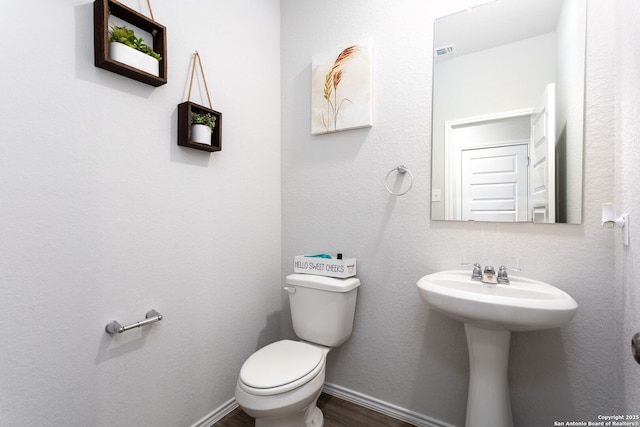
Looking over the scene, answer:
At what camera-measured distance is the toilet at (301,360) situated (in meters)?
1.20

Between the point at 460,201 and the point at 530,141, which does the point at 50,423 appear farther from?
the point at 530,141

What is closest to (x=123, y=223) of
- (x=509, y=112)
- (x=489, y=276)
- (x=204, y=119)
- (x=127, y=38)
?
(x=204, y=119)

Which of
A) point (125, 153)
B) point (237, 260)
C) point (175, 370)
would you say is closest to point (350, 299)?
point (237, 260)

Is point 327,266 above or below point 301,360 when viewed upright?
above

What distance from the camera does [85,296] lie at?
112cm

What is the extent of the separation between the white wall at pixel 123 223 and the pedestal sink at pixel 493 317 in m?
1.09

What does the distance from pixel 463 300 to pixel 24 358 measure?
4.90 ft

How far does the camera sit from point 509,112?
1.39m

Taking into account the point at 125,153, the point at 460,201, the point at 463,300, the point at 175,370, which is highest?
the point at 125,153

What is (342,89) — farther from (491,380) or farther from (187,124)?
(491,380)

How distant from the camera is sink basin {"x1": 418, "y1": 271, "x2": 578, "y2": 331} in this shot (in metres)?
1.02

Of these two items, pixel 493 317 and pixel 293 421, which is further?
pixel 293 421

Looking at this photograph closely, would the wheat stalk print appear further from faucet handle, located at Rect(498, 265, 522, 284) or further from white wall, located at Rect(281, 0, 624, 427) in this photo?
faucet handle, located at Rect(498, 265, 522, 284)

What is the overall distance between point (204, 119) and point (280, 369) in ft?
3.91
